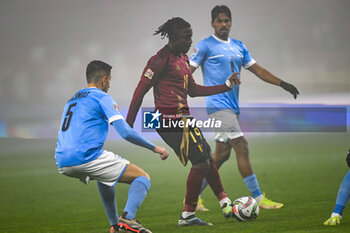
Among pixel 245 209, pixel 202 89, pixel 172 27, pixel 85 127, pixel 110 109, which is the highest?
pixel 172 27

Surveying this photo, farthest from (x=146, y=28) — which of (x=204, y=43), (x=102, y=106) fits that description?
(x=102, y=106)

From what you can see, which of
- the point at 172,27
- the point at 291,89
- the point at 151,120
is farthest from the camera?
the point at 291,89

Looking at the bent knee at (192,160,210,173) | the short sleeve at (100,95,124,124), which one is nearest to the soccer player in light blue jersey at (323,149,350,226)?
the bent knee at (192,160,210,173)

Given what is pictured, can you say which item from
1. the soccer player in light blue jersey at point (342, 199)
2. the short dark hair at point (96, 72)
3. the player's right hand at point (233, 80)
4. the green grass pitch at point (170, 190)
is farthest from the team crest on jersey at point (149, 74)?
the soccer player in light blue jersey at point (342, 199)

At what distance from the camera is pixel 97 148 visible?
369cm

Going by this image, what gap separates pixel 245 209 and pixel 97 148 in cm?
149

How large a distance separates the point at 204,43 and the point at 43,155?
18.4 feet

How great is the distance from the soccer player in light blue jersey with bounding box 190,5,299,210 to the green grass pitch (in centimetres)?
54

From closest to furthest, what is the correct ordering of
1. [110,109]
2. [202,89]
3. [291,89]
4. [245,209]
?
1. [110,109]
2. [245,209]
3. [202,89]
4. [291,89]

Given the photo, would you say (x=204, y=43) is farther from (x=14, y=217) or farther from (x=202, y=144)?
(x=14, y=217)

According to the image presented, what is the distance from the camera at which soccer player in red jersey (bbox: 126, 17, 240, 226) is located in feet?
14.5

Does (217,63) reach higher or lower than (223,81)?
higher

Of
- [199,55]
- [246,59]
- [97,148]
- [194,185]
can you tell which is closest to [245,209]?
[194,185]

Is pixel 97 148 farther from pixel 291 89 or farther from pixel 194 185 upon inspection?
pixel 291 89
